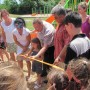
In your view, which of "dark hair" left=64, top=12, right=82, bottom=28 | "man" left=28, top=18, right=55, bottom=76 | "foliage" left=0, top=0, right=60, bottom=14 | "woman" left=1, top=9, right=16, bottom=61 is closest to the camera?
"dark hair" left=64, top=12, right=82, bottom=28

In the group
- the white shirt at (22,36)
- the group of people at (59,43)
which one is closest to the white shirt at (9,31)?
the group of people at (59,43)

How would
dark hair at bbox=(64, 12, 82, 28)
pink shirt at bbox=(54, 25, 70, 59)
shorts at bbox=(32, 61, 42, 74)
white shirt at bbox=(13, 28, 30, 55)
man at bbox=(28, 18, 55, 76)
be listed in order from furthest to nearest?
white shirt at bbox=(13, 28, 30, 55)
shorts at bbox=(32, 61, 42, 74)
man at bbox=(28, 18, 55, 76)
pink shirt at bbox=(54, 25, 70, 59)
dark hair at bbox=(64, 12, 82, 28)

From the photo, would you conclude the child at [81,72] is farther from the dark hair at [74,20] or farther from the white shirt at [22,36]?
the white shirt at [22,36]

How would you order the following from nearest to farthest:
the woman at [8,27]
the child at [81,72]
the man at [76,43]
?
the child at [81,72], the man at [76,43], the woman at [8,27]

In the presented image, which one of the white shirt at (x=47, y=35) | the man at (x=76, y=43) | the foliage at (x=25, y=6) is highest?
the man at (x=76, y=43)

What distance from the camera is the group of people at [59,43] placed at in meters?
2.86

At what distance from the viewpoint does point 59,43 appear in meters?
4.95

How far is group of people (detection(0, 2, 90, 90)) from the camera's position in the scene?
2.86 meters

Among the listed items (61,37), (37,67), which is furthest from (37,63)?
(61,37)

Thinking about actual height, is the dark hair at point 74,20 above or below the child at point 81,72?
above

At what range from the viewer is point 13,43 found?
282 inches

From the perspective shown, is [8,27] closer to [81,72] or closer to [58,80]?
[58,80]

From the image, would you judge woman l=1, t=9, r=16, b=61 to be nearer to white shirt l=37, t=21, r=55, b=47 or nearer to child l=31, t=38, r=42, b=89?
child l=31, t=38, r=42, b=89

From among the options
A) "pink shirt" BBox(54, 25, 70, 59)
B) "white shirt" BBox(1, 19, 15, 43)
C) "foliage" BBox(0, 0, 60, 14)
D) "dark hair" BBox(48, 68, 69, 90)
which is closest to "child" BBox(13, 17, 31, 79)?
"white shirt" BBox(1, 19, 15, 43)
